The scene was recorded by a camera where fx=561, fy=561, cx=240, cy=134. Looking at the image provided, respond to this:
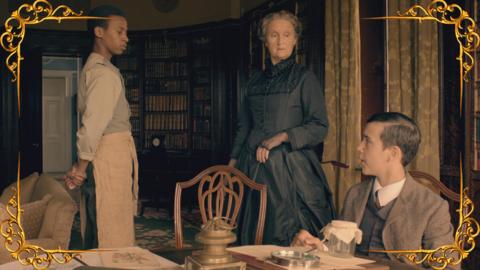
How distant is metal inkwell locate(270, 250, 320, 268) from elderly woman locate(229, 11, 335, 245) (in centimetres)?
106

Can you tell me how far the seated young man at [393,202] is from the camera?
1758 millimetres

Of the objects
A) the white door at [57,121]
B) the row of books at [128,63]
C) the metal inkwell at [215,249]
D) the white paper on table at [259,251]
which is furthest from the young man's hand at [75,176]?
the white door at [57,121]

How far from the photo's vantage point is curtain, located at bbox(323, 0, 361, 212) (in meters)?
4.29

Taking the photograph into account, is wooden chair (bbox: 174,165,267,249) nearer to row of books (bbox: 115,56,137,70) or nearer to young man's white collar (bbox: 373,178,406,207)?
young man's white collar (bbox: 373,178,406,207)

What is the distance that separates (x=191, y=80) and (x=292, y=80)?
5.48 meters

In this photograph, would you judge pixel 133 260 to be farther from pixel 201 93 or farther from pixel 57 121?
pixel 57 121

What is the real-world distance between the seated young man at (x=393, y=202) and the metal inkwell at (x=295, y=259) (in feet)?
0.79

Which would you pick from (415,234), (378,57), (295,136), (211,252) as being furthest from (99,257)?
(378,57)

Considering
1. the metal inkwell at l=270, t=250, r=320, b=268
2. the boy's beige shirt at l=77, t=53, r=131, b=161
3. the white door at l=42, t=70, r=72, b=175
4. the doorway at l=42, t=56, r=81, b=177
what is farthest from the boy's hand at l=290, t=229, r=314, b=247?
the white door at l=42, t=70, r=72, b=175

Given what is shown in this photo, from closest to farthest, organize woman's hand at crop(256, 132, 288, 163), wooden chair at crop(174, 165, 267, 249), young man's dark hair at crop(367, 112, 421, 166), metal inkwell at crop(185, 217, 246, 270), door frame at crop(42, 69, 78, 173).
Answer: metal inkwell at crop(185, 217, 246, 270) < young man's dark hair at crop(367, 112, 421, 166) < wooden chair at crop(174, 165, 267, 249) < woman's hand at crop(256, 132, 288, 163) < door frame at crop(42, 69, 78, 173)

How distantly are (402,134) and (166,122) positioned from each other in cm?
652

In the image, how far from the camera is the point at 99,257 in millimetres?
1567

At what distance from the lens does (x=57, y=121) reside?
12445 millimetres

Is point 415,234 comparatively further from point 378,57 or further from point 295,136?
point 378,57
